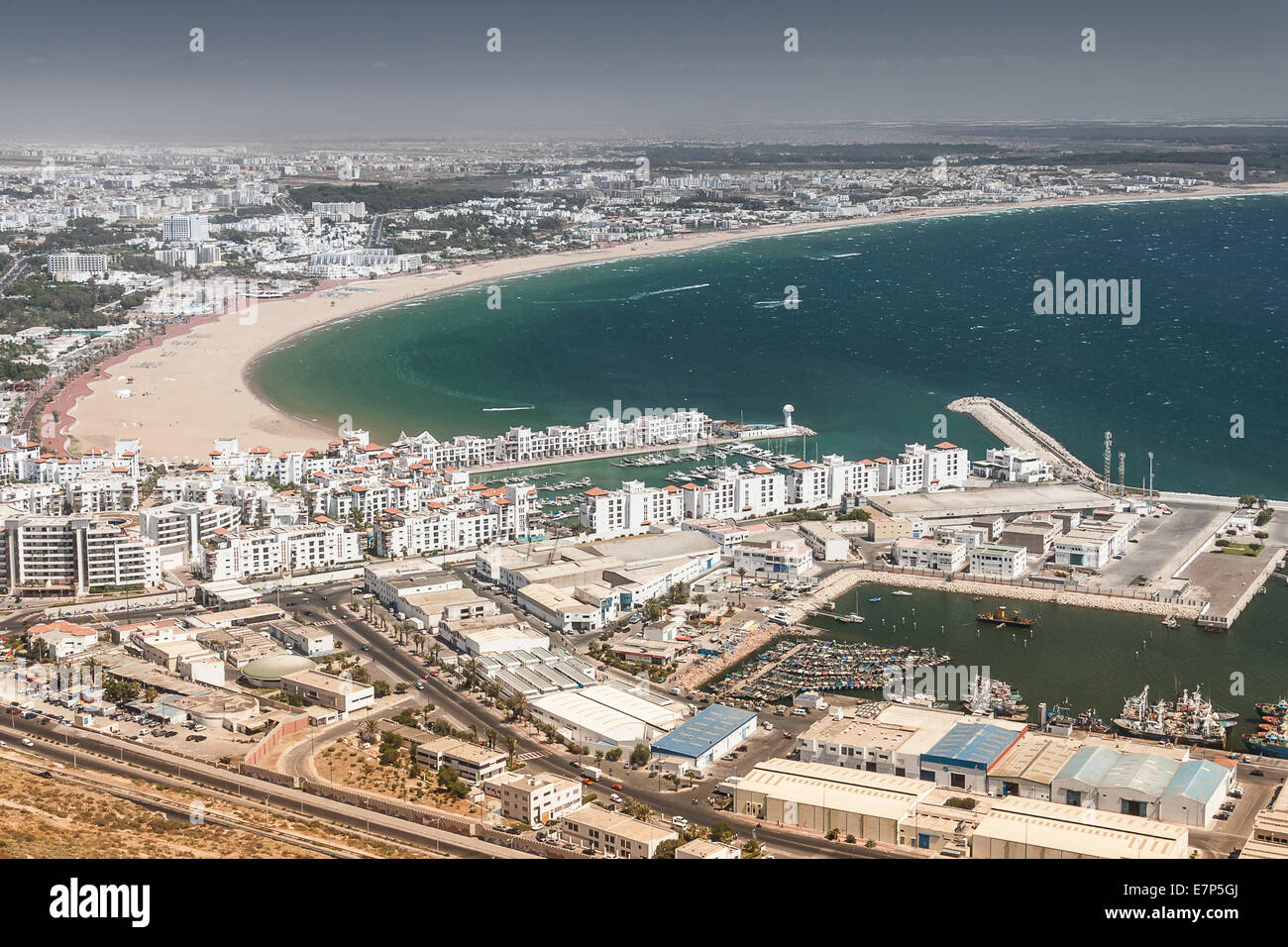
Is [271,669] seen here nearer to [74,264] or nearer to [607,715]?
[607,715]

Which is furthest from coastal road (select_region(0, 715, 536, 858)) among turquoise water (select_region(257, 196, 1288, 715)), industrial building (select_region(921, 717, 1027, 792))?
turquoise water (select_region(257, 196, 1288, 715))

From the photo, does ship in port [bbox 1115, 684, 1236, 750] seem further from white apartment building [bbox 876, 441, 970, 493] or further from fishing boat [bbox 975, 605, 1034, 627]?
white apartment building [bbox 876, 441, 970, 493]

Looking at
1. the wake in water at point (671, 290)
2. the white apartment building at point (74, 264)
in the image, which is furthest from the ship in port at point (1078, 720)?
the white apartment building at point (74, 264)

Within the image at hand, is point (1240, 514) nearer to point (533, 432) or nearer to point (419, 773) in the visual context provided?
point (533, 432)

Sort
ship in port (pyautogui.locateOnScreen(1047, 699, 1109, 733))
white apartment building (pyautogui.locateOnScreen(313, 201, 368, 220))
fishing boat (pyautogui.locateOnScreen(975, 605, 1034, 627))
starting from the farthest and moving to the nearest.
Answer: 1. white apartment building (pyautogui.locateOnScreen(313, 201, 368, 220))
2. fishing boat (pyautogui.locateOnScreen(975, 605, 1034, 627))
3. ship in port (pyautogui.locateOnScreen(1047, 699, 1109, 733))

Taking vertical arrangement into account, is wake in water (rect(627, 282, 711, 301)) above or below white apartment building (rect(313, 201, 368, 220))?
below

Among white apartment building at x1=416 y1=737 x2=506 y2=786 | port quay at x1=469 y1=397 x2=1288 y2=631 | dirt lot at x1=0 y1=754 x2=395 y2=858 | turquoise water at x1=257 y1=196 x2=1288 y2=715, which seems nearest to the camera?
dirt lot at x1=0 y1=754 x2=395 y2=858
